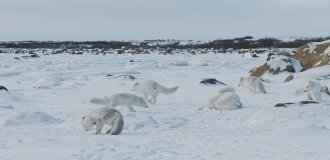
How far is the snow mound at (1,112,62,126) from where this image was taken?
30.0 ft

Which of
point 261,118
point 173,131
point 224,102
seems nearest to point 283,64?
point 224,102

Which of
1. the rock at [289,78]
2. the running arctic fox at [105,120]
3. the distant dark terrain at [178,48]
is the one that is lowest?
the distant dark terrain at [178,48]

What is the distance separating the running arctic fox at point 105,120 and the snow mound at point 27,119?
4.32 ft

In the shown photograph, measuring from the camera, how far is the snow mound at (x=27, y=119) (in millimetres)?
9156

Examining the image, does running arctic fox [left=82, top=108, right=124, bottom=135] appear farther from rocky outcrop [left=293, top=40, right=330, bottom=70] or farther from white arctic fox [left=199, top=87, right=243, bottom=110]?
rocky outcrop [left=293, top=40, right=330, bottom=70]

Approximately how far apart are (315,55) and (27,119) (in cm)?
1533

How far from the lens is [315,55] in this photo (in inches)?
874

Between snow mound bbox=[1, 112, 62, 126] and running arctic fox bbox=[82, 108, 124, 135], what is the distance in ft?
4.32

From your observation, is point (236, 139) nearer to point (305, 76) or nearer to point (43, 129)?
point (43, 129)

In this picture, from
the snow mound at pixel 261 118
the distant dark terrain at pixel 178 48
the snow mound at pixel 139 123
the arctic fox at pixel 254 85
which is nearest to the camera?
the snow mound at pixel 139 123

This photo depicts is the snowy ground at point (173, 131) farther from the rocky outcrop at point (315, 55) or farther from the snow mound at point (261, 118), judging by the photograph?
the rocky outcrop at point (315, 55)

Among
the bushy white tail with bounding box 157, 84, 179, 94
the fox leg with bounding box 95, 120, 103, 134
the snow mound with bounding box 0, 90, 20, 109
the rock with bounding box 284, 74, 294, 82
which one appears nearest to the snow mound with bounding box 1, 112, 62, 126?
the fox leg with bounding box 95, 120, 103, 134

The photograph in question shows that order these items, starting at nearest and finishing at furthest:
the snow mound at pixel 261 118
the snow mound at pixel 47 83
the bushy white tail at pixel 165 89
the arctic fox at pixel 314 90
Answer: the snow mound at pixel 261 118, the arctic fox at pixel 314 90, the bushy white tail at pixel 165 89, the snow mound at pixel 47 83

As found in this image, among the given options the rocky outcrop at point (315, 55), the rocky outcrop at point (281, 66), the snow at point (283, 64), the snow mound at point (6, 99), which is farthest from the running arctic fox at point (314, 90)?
the rocky outcrop at point (315, 55)
